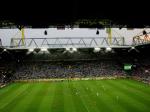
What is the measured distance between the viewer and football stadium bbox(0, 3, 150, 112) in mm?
16922

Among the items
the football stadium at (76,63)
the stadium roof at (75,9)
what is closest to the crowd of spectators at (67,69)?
the football stadium at (76,63)

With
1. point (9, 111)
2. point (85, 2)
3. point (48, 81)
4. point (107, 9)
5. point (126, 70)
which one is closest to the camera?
point (85, 2)

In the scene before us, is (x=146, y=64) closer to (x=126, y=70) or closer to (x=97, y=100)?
(x=126, y=70)

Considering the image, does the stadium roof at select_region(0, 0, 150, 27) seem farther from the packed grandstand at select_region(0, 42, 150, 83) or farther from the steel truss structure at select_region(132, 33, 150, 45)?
the packed grandstand at select_region(0, 42, 150, 83)

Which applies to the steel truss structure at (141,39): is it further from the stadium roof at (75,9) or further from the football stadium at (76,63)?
the stadium roof at (75,9)

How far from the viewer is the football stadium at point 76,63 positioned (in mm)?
16922

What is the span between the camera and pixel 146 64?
65.9 metres

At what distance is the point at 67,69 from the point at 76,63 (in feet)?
16.4

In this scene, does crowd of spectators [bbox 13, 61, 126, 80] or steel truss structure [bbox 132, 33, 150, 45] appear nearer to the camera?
steel truss structure [bbox 132, 33, 150, 45]

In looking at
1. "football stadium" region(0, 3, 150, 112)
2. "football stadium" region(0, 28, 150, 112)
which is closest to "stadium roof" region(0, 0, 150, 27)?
"football stadium" region(0, 3, 150, 112)

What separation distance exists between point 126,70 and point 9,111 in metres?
42.3

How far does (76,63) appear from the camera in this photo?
230 ft

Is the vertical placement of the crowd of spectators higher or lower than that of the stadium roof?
lower

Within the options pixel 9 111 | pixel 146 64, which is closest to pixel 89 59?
pixel 146 64
